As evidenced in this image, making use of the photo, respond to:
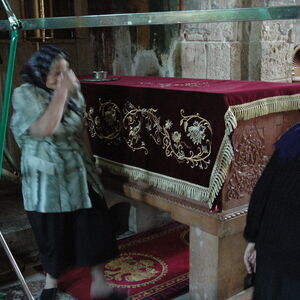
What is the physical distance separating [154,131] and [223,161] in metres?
0.56

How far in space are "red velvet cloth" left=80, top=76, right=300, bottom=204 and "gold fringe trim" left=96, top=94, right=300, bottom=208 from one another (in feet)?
0.10

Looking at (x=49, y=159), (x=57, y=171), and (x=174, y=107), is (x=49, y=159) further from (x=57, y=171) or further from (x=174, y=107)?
(x=174, y=107)

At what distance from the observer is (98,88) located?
3100 mm

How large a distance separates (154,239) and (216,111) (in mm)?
1677

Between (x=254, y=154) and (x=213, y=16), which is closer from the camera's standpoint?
(x=213, y=16)

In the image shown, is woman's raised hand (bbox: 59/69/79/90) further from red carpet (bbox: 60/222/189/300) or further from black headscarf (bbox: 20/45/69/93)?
red carpet (bbox: 60/222/189/300)

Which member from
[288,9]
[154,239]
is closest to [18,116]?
[288,9]

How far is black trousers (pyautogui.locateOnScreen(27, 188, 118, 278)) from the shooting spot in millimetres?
2320

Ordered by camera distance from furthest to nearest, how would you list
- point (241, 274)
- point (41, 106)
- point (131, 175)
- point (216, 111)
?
point (131, 175), point (241, 274), point (216, 111), point (41, 106)

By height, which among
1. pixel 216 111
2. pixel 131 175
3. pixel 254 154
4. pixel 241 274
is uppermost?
pixel 216 111

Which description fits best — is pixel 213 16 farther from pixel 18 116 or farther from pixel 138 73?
pixel 138 73

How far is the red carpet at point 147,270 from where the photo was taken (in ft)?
9.24

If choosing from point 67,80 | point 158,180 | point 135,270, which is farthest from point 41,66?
point 135,270

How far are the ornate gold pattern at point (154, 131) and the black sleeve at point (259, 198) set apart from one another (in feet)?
2.21
